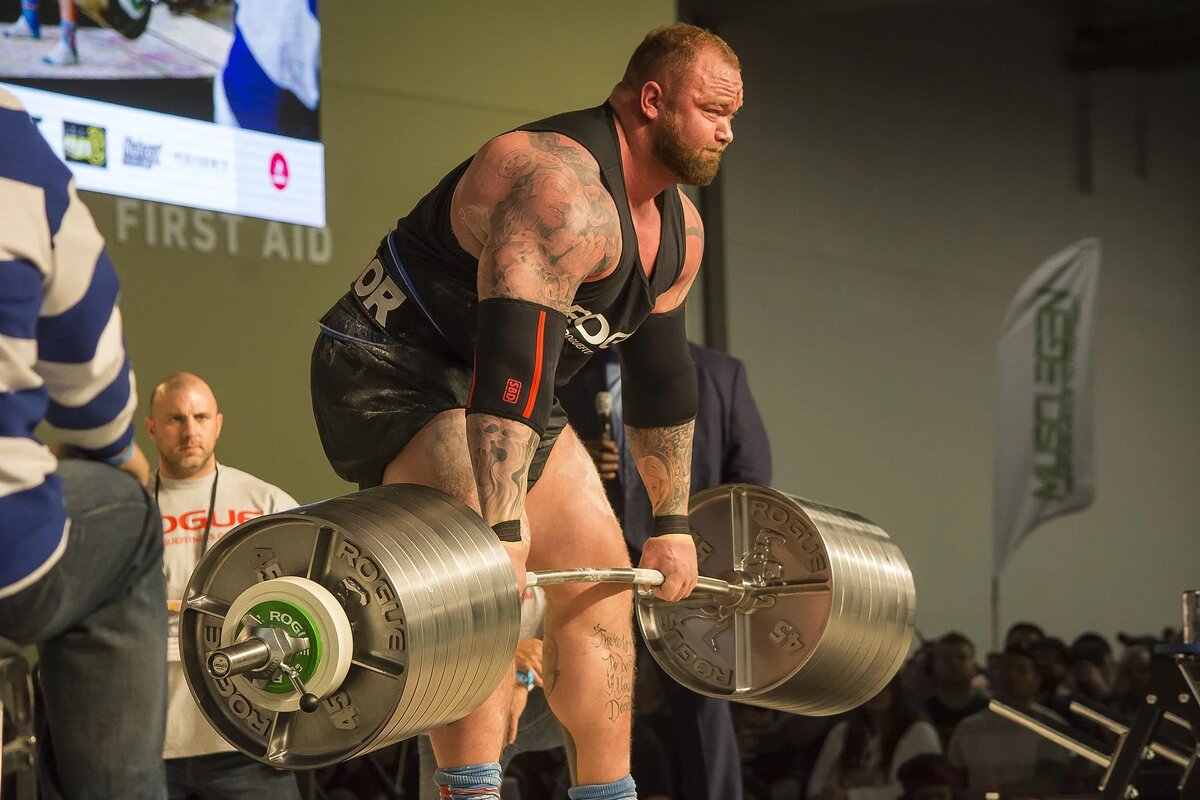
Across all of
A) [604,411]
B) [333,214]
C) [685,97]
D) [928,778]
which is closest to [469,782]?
[685,97]

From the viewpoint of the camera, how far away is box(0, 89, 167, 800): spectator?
1575 mm

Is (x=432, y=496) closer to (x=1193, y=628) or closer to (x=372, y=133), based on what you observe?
(x=1193, y=628)

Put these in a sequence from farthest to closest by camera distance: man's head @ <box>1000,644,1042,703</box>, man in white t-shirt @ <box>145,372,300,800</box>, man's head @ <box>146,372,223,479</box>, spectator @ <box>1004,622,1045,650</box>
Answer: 1. spectator @ <box>1004,622,1045,650</box>
2. man's head @ <box>1000,644,1042,703</box>
3. man's head @ <box>146,372,223,479</box>
4. man in white t-shirt @ <box>145,372,300,800</box>

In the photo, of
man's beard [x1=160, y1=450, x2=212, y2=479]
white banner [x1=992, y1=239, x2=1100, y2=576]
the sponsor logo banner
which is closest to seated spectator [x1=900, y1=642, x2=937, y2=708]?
white banner [x1=992, y1=239, x2=1100, y2=576]

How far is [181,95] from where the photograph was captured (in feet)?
17.1

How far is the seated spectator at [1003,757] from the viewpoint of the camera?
5371 mm

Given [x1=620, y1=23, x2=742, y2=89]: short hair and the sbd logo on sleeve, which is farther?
the sbd logo on sleeve

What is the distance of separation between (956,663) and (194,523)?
127 inches

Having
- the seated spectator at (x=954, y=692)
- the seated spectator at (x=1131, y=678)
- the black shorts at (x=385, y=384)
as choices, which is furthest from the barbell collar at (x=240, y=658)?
the seated spectator at (x=1131, y=678)

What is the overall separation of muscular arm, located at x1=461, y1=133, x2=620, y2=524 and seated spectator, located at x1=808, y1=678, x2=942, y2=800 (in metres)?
3.27

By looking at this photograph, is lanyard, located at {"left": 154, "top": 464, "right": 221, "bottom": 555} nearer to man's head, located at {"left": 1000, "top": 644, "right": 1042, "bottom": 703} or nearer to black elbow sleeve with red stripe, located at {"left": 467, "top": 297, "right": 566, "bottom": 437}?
black elbow sleeve with red stripe, located at {"left": 467, "top": 297, "right": 566, "bottom": 437}

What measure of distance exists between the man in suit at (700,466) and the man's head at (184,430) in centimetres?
108

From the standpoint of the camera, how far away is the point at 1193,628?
3.92 meters

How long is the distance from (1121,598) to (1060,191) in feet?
9.29
